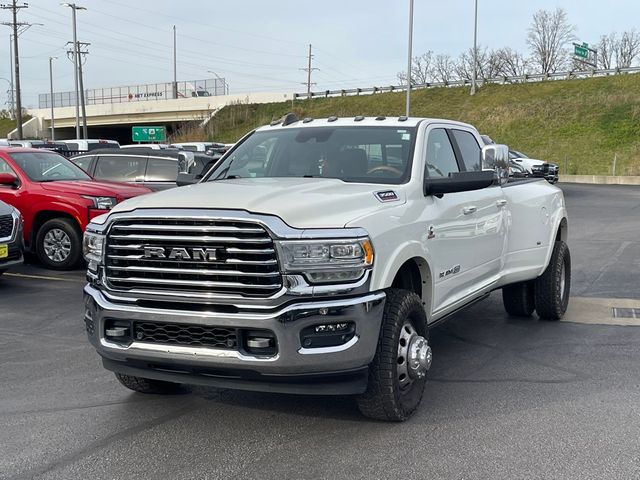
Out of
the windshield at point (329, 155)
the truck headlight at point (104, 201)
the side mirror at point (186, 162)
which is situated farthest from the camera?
the truck headlight at point (104, 201)

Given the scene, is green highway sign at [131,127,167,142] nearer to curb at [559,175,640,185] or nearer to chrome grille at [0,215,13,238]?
curb at [559,175,640,185]

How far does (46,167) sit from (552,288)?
26.3ft

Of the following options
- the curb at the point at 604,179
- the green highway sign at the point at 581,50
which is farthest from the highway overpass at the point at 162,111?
the curb at the point at 604,179

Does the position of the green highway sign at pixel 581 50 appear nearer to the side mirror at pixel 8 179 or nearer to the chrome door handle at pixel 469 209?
the side mirror at pixel 8 179

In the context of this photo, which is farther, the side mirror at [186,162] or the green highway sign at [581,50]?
the green highway sign at [581,50]

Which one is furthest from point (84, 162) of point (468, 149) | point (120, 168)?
point (468, 149)

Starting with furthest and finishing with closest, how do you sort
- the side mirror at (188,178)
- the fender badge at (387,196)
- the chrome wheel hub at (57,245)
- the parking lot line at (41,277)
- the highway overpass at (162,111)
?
the highway overpass at (162,111) → the chrome wheel hub at (57,245) → the parking lot line at (41,277) → the side mirror at (188,178) → the fender badge at (387,196)

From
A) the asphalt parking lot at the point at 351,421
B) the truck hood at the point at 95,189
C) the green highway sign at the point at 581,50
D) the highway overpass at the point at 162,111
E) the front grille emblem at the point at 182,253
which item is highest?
the green highway sign at the point at 581,50

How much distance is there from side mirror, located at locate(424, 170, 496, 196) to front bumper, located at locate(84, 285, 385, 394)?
3.87ft

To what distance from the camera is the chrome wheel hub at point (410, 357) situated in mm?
4672

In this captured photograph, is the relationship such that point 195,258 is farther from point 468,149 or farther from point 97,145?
point 97,145

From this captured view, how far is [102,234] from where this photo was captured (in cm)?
461

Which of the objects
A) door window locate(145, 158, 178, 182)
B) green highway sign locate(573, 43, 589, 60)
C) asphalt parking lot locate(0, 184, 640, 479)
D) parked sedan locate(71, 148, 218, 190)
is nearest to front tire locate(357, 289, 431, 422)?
asphalt parking lot locate(0, 184, 640, 479)

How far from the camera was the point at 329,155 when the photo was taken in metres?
5.72
